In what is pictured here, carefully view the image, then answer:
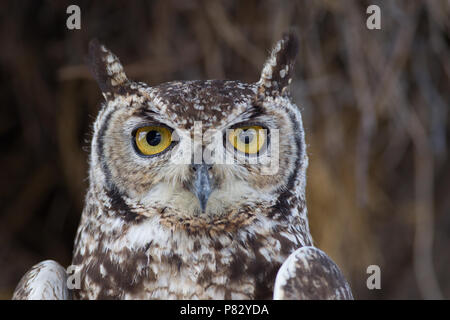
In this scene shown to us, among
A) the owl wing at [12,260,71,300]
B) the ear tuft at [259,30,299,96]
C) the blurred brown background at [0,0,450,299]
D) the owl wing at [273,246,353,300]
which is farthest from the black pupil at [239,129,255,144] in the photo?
the blurred brown background at [0,0,450,299]

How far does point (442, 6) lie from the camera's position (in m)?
2.28

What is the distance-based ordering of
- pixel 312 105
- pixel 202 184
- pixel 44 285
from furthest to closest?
pixel 312 105 → pixel 44 285 → pixel 202 184

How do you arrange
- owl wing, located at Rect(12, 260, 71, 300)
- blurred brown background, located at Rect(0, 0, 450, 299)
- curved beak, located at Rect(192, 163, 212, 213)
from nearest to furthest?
curved beak, located at Rect(192, 163, 212, 213) < owl wing, located at Rect(12, 260, 71, 300) < blurred brown background, located at Rect(0, 0, 450, 299)

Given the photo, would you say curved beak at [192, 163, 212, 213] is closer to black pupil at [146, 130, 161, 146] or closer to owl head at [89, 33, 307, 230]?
owl head at [89, 33, 307, 230]

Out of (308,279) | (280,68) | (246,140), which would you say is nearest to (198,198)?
(246,140)

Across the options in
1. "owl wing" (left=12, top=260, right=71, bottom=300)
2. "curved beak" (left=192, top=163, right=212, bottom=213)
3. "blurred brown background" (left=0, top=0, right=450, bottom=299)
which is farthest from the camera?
"blurred brown background" (left=0, top=0, right=450, bottom=299)

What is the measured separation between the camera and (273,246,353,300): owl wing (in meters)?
1.12

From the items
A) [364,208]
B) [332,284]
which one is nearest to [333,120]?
[364,208]

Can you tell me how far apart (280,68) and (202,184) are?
369 mm

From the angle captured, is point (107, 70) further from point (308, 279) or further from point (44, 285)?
point (308, 279)

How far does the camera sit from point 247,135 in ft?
3.96

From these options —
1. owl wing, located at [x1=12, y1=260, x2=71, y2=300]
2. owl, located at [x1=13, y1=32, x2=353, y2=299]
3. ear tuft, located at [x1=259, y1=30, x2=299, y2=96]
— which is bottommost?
owl wing, located at [x1=12, y1=260, x2=71, y2=300]

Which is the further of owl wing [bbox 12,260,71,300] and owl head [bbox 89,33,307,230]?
owl wing [bbox 12,260,71,300]

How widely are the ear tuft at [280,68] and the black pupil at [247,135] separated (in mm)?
101
